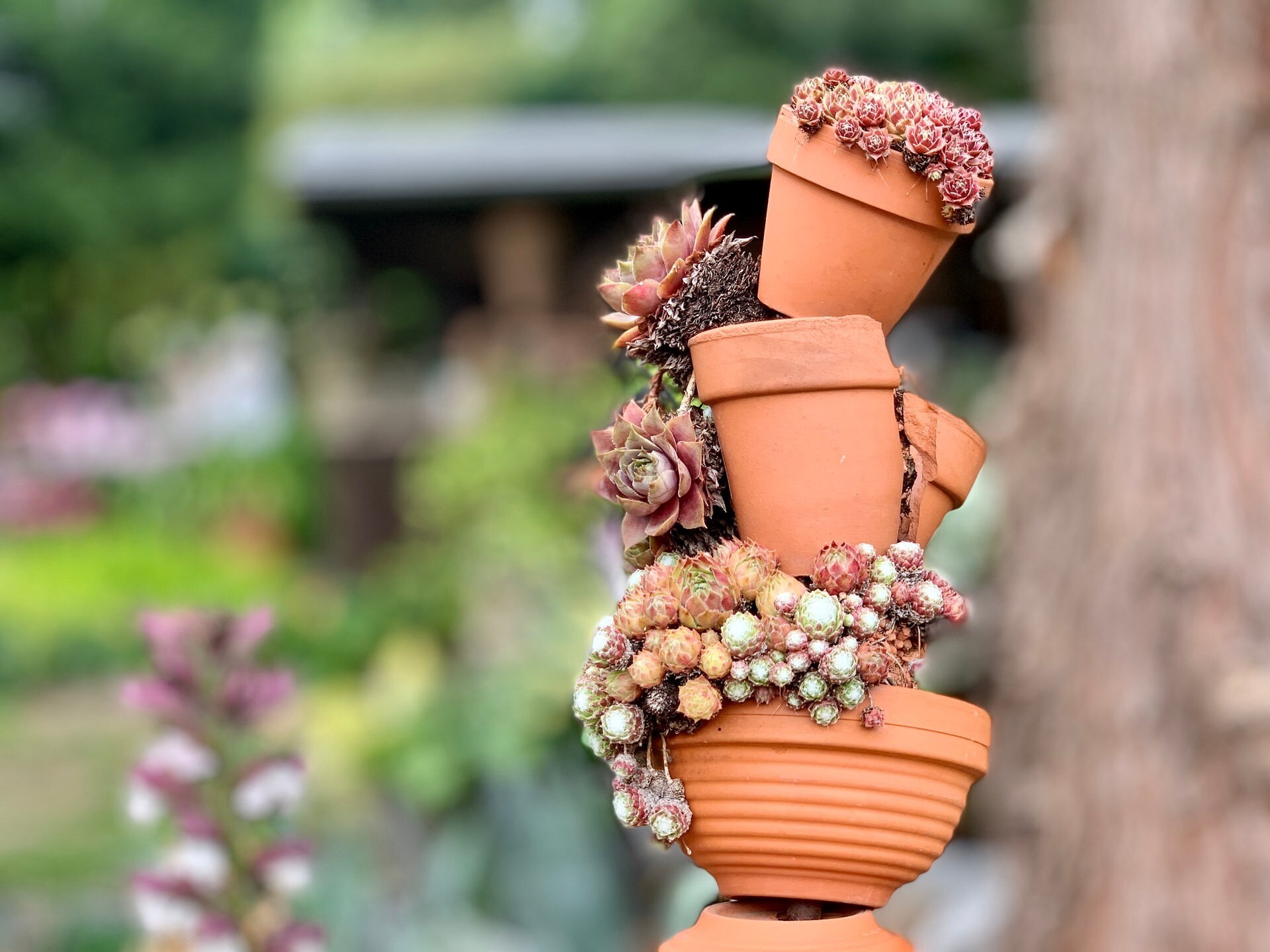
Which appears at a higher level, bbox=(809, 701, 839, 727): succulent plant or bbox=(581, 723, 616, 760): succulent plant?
bbox=(809, 701, 839, 727): succulent plant

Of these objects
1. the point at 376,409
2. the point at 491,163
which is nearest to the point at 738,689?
the point at 491,163

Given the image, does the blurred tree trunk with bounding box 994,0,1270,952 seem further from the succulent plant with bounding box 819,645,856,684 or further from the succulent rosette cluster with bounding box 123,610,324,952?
the succulent plant with bounding box 819,645,856,684

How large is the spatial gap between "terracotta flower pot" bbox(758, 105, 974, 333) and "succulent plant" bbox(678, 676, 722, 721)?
1.08 feet

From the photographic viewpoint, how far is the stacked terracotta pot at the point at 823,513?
105 centimetres

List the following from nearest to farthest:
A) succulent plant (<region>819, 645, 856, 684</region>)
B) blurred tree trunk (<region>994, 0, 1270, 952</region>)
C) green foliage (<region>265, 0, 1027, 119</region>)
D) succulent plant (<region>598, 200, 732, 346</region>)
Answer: succulent plant (<region>819, 645, 856, 684</region>)
succulent plant (<region>598, 200, 732, 346</region>)
blurred tree trunk (<region>994, 0, 1270, 952</region>)
green foliage (<region>265, 0, 1027, 119</region>)

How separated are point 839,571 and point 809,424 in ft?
0.43

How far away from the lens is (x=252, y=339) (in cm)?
1105

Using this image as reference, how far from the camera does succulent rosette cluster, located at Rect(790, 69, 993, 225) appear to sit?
107 centimetres

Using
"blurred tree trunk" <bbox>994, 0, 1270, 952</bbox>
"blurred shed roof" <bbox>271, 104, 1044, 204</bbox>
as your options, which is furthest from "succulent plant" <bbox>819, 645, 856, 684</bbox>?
"blurred shed roof" <bbox>271, 104, 1044, 204</bbox>

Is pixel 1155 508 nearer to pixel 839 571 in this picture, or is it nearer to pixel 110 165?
pixel 839 571

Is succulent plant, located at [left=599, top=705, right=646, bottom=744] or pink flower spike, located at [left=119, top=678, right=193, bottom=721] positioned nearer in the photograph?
succulent plant, located at [left=599, top=705, right=646, bottom=744]

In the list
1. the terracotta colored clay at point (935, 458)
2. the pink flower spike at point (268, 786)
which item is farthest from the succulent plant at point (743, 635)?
the pink flower spike at point (268, 786)

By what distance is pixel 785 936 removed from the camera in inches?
41.1

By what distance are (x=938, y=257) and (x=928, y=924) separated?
337cm
